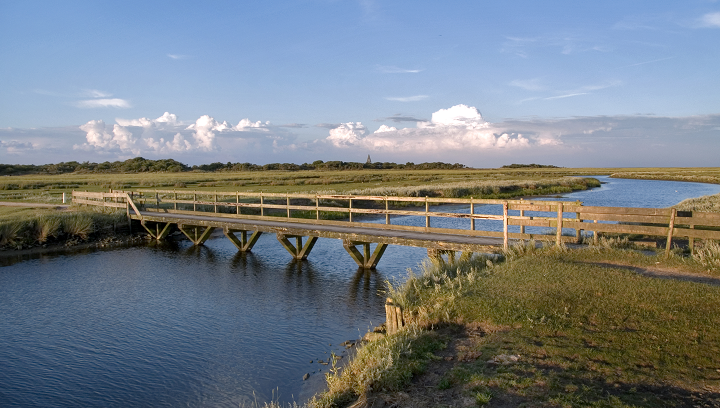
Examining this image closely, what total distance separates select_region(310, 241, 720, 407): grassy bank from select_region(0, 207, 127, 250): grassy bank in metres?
20.0

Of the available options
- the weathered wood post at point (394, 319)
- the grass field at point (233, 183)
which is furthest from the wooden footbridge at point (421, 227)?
the grass field at point (233, 183)

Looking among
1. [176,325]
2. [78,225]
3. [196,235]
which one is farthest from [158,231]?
[176,325]

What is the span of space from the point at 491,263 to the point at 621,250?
3260 millimetres

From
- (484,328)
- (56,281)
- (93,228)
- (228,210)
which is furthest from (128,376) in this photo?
(228,210)

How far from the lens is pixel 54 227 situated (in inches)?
922

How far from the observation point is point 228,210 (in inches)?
1299

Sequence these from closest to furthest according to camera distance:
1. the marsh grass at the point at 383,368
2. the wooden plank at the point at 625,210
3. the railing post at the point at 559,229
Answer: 1. the marsh grass at the point at 383,368
2. the wooden plank at the point at 625,210
3. the railing post at the point at 559,229

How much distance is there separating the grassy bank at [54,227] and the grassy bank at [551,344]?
20032 mm

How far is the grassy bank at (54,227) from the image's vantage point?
22094 millimetres

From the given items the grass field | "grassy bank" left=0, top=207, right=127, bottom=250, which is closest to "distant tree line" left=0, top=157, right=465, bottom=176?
the grass field

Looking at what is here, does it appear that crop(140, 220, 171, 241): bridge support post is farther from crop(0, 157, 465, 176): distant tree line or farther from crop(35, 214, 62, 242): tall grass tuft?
crop(0, 157, 465, 176): distant tree line

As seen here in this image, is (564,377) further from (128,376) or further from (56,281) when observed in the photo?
(56,281)

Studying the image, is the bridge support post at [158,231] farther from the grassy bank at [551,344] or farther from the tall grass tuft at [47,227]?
the grassy bank at [551,344]

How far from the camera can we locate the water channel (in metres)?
8.91
